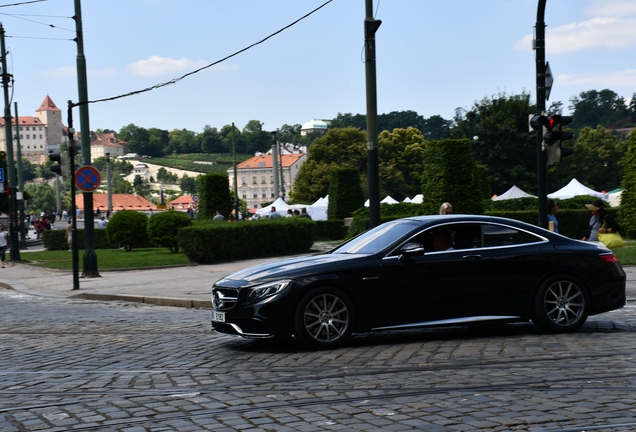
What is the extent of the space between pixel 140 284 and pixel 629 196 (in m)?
20.2

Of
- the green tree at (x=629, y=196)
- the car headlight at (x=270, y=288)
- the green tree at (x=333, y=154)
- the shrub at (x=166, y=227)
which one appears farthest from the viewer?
the green tree at (x=333, y=154)

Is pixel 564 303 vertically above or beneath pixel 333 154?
beneath

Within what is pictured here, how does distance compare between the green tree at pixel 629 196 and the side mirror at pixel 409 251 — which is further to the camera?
the green tree at pixel 629 196

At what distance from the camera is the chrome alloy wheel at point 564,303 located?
9688mm

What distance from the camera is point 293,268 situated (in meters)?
8.98

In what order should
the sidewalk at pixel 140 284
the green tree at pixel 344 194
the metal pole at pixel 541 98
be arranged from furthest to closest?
1. the green tree at pixel 344 194
2. the sidewalk at pixel 140 284
3. the metal pole at pixel 541 98

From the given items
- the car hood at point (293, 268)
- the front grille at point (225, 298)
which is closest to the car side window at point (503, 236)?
the car hood at point (293, 268)

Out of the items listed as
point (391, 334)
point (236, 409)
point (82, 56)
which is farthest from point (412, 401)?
point (82, 56)

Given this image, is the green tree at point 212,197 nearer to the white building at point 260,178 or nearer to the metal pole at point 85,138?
the metal pole at point 85,138

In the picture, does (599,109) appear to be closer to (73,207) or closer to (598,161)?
(598,161)

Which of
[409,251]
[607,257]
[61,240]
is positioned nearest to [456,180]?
[607,257]

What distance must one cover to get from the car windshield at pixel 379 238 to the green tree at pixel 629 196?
77.9 ft

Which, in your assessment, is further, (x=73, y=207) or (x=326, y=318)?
(x=73, y=207)

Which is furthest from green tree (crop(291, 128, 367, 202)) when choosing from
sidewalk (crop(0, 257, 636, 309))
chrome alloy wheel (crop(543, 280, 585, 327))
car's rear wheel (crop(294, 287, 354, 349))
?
car's rear wheel (crop(294, 287, 354, 349))
